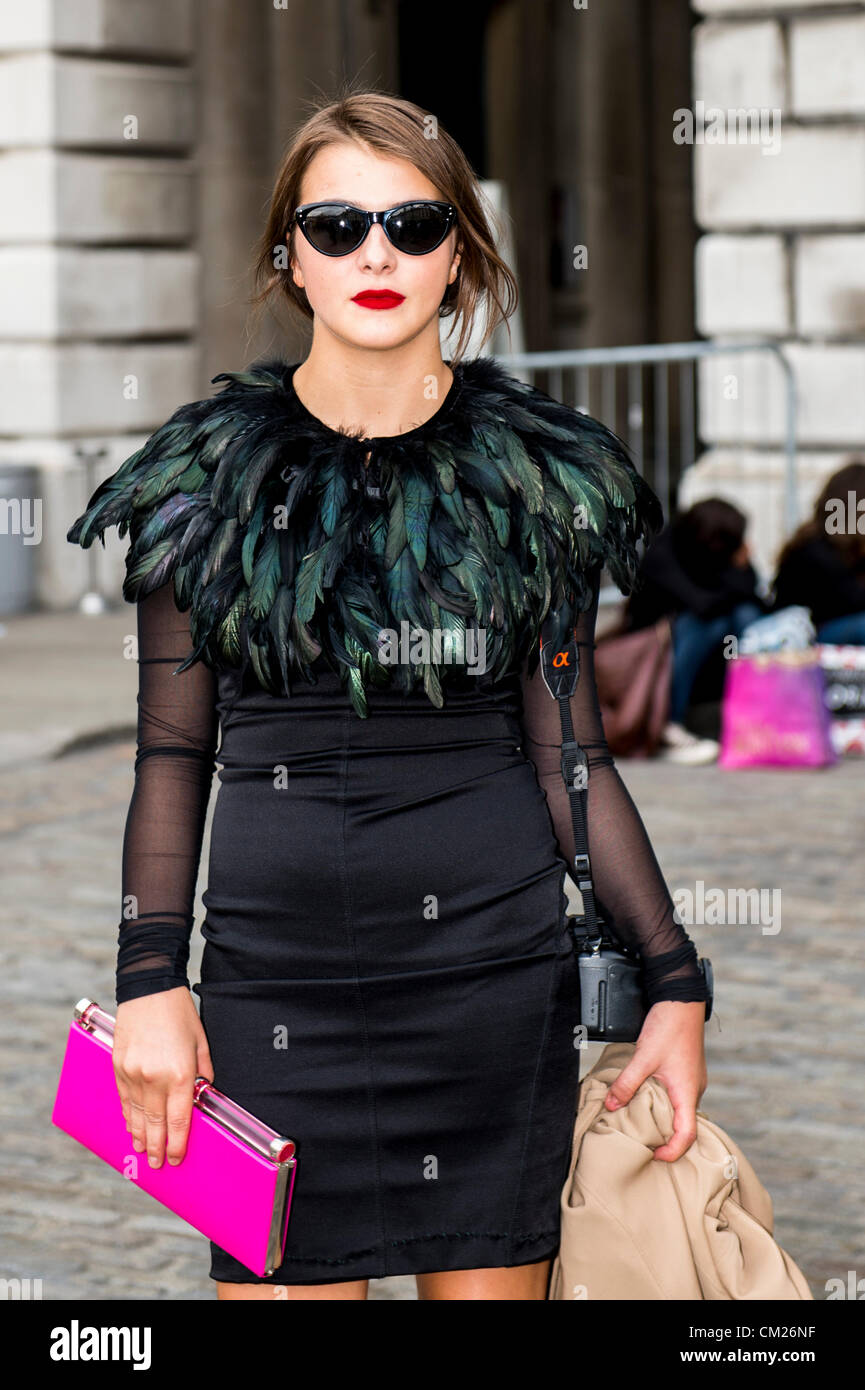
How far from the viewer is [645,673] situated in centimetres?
979

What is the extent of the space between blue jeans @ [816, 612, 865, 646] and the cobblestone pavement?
1.83ft

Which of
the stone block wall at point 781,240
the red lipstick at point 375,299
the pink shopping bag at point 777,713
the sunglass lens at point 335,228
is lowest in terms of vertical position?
the pink shopping bag at point 777,713

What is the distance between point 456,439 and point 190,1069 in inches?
31.9

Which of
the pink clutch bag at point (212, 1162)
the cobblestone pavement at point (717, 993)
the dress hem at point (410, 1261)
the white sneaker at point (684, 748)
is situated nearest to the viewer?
the pink clutch bag at point (212, 1162)

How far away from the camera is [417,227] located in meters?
2.64

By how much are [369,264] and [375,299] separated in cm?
5

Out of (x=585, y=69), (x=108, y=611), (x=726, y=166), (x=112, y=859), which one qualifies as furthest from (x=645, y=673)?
(x=585, y=69)

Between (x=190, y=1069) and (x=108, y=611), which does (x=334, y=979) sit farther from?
(x=108, y=611)

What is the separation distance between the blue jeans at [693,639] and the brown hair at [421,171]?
7.31 metres

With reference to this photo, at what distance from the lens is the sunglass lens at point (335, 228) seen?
8.61 ft

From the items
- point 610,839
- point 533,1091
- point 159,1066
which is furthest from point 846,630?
point 159,1066

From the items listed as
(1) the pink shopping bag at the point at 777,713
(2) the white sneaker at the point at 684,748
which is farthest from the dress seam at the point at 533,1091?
(2) the white sneaker at the point at 684,748

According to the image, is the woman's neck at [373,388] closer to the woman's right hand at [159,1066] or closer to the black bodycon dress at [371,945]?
the black bodycon dress at [371,945]

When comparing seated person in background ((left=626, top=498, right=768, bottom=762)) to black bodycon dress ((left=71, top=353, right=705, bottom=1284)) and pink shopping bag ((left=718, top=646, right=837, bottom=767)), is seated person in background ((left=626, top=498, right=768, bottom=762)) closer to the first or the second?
pink shopping bag ((left=718, top=646, right=837, bottom=767))
